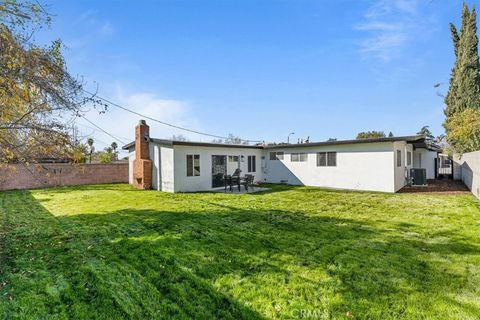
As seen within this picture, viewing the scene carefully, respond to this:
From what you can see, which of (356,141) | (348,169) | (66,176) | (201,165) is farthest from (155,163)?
(356,141)

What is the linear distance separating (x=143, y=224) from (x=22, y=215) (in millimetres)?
4701

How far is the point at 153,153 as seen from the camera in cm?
1530

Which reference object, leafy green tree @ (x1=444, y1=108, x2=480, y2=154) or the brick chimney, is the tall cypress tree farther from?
the brick chimney

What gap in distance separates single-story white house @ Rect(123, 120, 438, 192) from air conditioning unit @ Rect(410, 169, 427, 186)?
0.39 metres

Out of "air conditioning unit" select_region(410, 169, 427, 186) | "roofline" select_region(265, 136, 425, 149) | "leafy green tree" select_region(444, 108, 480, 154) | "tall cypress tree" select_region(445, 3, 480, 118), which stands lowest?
"air conditioning unit" select_region(410, 169, 427, 186)

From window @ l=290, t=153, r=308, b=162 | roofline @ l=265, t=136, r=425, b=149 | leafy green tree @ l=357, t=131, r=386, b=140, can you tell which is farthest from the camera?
leafy green tree @ l=357, t=131, r=386, b=140

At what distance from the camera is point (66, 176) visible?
17828 mm

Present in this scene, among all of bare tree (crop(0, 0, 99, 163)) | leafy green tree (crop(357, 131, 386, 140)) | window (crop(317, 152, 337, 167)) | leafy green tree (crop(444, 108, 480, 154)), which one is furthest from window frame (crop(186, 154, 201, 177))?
leafy green tree (crop(357, 131, 386, 140))

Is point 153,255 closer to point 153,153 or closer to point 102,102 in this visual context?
point 102,102

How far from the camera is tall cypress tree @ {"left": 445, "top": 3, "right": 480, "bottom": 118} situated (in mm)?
21391

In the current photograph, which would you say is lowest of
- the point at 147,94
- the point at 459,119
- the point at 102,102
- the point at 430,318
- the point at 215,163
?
the point at 430,318

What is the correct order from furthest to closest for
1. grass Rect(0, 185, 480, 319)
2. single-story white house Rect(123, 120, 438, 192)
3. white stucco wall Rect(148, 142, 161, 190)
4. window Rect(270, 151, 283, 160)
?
window Rect(270, 151, 283, 160)
white stucco wall Rect(148, 142, 161, 190)
single-story white house Rect(123, 120, 438, 192)
grass Rect(0, 185, 480, 319)

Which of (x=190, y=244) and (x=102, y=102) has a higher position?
(x=102, y=102)

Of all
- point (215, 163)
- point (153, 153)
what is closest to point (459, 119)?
point (215, 163)
